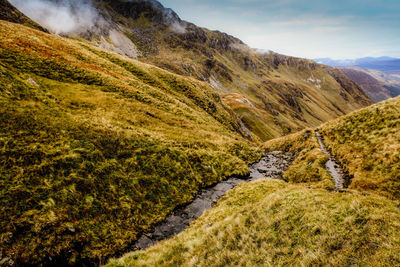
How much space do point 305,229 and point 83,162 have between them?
1740cm

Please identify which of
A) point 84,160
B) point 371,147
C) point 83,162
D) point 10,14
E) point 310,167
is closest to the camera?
point 83,162

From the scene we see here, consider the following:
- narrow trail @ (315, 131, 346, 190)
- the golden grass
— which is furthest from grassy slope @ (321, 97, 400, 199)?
the golden grass

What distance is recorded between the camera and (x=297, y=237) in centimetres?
898

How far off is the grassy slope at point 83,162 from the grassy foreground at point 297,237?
4.16m

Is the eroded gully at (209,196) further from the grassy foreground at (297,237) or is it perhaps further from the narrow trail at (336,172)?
the grassy foreground at (297,237)

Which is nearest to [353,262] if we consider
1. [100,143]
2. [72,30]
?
[100,143]

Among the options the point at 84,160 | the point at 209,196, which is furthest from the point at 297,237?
the point at 84,160

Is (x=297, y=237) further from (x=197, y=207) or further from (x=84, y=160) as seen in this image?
(x=84, y=160)

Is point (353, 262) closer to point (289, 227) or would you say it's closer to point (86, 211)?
point (289, 227)

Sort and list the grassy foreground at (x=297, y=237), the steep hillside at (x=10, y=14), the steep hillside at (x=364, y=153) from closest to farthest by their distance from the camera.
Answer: the grassy foreground at (x=297, y=237)
the steep hillside at (x=364, y=153)
the steep hillside at (x=10, y=14)

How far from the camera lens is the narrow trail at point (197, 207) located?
14.3m

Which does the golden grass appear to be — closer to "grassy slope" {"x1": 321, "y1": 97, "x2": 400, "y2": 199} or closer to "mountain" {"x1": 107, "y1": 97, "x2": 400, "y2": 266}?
"mountain" {"x1": 107, "y1": 97, "x2": 400, "y2": 266}

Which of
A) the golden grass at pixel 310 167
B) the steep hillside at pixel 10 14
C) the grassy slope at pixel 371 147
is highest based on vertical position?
the steep hillside at pixel 10 14

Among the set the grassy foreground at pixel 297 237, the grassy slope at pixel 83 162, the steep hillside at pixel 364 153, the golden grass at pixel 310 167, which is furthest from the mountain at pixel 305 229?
the grassy slope at pixel 83 162
